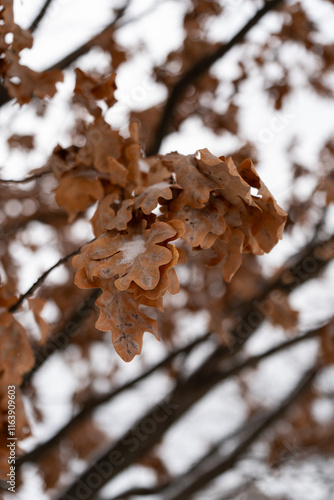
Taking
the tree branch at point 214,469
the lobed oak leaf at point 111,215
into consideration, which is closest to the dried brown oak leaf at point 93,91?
the lobed oak leaf at point 111,215

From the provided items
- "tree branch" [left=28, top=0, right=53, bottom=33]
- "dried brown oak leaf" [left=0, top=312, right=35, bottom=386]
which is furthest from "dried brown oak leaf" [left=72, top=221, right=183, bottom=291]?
"tree branch" [left=28, top=0, right=53, bottom=33]

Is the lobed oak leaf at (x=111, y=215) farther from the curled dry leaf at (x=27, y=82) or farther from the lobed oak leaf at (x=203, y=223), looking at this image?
the curled dry leaf at (x=27, y=82)

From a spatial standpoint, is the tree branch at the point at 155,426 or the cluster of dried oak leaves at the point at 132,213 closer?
the cluster of dried oak leaves at the point at 132,213

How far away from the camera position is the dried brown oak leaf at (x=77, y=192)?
1.09 meters

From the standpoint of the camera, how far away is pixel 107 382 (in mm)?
3904

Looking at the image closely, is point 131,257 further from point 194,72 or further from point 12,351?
point 194,72

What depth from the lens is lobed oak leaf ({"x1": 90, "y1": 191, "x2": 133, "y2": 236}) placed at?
2.68 feet

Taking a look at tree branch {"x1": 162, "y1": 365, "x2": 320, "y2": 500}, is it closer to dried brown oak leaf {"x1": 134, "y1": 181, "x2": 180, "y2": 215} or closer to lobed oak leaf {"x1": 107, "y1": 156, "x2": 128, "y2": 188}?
lobed oak leaf {"x1": 107, "y1": 156, "x2": 128, "y2": 188}

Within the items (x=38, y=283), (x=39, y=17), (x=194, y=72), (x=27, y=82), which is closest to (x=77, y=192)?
(x=38, y=283)

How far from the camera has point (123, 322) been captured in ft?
2.46

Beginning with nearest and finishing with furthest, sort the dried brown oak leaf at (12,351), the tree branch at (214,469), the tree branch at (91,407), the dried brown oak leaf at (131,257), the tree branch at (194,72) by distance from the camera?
the dried brown oak leaf at (131,257) < the dried brown oak leaf at (12,351) < the tree branch at (194,72) < the tree branch at (91,407) < the tree branch at (214,469)

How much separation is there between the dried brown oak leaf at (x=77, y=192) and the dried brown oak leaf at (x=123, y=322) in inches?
15.3

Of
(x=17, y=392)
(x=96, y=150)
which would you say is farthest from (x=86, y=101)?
(x=17, y=392)

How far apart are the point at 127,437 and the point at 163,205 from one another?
5.84 feet
